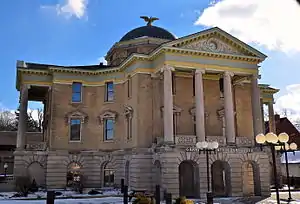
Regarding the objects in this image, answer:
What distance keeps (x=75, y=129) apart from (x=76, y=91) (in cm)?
378

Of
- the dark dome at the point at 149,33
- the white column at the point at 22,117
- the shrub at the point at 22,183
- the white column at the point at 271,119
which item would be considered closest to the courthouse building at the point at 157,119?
the white column at the point at 22,117

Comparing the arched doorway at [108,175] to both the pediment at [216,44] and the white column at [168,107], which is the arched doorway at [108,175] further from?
the pediment at [216,44]

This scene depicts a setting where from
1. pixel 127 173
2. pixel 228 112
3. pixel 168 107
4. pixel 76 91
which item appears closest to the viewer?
pixel 168 107

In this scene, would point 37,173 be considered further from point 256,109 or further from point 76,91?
point 256,109

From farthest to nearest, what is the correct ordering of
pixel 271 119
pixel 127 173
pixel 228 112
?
pixel 271 119, pixel 127 173, pixel 228 112

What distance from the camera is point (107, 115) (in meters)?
33.6

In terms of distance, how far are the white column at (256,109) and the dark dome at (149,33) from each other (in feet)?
42.2

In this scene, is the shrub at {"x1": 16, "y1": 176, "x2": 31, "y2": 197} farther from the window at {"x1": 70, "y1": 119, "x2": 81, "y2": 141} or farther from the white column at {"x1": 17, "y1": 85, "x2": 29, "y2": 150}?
the window at {"x1": 70, "y1": 119, "x2": 81, "y2": 141}

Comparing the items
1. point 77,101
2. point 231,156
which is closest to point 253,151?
point 231,156

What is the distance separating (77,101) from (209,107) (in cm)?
1281

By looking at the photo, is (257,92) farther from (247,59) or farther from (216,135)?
(216,135)

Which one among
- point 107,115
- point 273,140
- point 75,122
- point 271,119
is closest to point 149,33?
point 107,115

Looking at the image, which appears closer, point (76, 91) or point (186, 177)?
point (186, 177)

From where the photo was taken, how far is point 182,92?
31.8 metres
